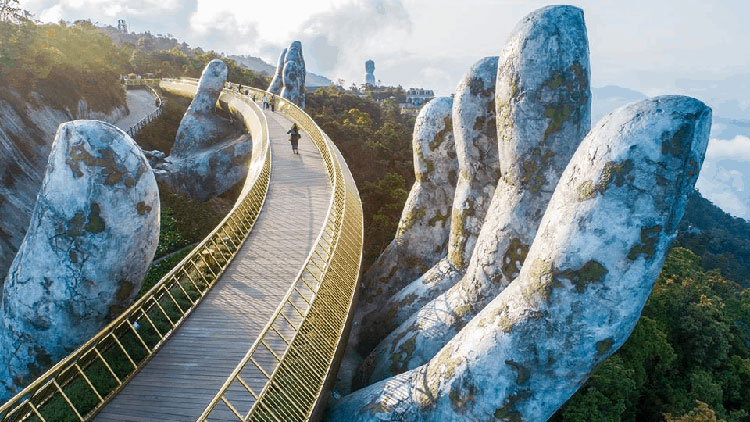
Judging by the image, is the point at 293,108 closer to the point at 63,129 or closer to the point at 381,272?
the point at 381,272

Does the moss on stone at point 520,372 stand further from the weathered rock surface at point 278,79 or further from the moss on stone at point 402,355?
the weathered rock surface at point 278,79

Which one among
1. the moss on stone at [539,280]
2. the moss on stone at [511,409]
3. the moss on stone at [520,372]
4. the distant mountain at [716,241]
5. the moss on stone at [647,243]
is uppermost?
the moss on stone at [647,243]

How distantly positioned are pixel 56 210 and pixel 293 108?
69.5ft

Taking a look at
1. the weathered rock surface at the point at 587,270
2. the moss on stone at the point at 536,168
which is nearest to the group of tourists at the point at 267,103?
the moss on stone at the point at 536,168

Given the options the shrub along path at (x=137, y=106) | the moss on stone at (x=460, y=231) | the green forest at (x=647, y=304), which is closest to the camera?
the moss on stone at (x=460, y=231)

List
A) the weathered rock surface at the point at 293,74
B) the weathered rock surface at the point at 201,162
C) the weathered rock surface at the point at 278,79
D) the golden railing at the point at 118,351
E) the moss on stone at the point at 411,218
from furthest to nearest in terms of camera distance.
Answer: the weathered rock surface at the point at 278,79 → the weathered rock surface at the point at 293,74 → the weathered rock surface at the point at 201,162 → the moss on stone at the point at 411,218 → the golden railing at the point at 118,351

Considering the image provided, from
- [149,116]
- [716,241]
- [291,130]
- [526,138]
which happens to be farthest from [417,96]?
[526,138]

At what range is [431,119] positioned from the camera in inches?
608

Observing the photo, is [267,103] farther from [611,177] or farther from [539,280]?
[611,177]

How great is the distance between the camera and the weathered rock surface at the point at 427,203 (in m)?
15.4

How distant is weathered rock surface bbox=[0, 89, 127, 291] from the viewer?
794 inches

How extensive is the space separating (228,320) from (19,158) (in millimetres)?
19410

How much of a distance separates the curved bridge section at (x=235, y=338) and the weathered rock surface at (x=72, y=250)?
0.66 m

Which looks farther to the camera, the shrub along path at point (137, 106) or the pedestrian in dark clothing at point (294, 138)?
the shrub along path at point (137, 106)
